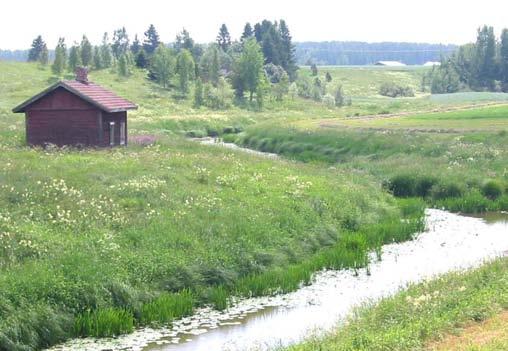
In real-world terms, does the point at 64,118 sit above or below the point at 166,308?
above

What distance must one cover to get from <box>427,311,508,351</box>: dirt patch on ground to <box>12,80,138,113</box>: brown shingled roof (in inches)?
1140

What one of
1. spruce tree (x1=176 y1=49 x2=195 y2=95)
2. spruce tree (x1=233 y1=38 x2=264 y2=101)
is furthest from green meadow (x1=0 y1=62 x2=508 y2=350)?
spruce tree (x1=233 y1=38 x2=264 y2=101)

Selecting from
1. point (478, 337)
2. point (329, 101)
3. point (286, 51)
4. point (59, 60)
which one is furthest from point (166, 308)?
point (286, 51)

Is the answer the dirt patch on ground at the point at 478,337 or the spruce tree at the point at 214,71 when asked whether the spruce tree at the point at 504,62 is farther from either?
the dirt patch on ground at the point at 478,337

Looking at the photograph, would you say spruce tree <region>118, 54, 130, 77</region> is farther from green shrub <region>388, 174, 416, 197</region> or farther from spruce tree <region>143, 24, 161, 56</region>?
green shrub <region>388, 174, 416, 197</region>

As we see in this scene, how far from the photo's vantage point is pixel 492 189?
3631cm

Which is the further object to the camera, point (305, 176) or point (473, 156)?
point (473, 156)

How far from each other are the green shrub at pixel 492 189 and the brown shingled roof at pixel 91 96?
19.5 m

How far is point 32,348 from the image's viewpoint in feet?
52.8

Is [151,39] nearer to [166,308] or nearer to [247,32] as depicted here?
[247,32]

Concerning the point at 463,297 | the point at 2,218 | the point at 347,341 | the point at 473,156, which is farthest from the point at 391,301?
the point at 473,156

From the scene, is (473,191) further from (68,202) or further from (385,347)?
(385,347)

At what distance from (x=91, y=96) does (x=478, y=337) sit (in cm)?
3063

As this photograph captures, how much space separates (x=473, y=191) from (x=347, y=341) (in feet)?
78.9
